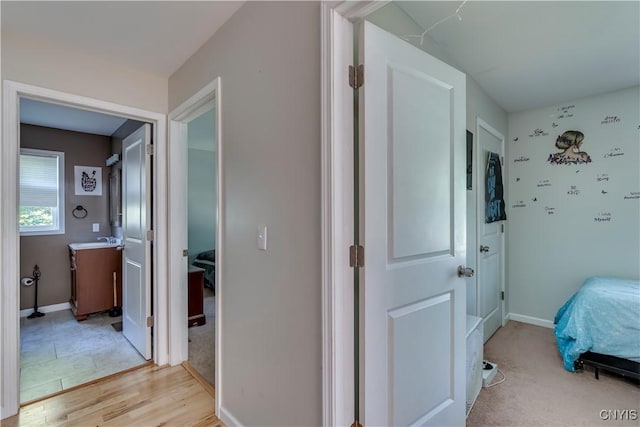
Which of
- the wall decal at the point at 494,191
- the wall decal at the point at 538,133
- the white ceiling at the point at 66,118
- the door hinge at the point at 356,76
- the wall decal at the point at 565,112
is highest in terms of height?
the white ceiling at the point at 66,118

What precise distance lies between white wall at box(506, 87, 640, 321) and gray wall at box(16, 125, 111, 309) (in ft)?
17.3

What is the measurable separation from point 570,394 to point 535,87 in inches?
99.8

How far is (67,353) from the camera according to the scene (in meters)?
2.58

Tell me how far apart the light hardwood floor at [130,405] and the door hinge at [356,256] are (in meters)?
1.37

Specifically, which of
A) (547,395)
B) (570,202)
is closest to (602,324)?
(547,395)

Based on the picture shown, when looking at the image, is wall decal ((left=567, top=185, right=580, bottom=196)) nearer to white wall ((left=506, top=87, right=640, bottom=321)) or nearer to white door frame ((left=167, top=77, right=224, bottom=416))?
white wall ((left=506, top=87, right=640, bottom=321))

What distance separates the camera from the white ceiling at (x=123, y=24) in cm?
159

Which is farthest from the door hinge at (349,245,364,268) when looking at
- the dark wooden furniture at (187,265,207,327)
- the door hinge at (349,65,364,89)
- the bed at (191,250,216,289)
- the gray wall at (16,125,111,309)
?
the gray wall at (16,125,111,309)

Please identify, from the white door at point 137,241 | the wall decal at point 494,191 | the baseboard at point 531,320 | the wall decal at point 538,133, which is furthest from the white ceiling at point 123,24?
the baseboard at point 531,320

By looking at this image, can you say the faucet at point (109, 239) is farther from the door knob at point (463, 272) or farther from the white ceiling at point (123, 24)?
the door knob at point (463, 272)

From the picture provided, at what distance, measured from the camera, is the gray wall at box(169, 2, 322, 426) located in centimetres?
123

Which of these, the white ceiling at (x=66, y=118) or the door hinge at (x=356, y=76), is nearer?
the door hinge at (x=356, y=76)

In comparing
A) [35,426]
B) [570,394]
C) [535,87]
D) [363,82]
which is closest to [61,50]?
[363,82]

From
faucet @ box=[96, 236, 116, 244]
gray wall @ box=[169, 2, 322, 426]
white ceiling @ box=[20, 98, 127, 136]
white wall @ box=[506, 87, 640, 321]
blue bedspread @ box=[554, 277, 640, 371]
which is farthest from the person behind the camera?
faucet @ box=[96, 236, 116, 244]
